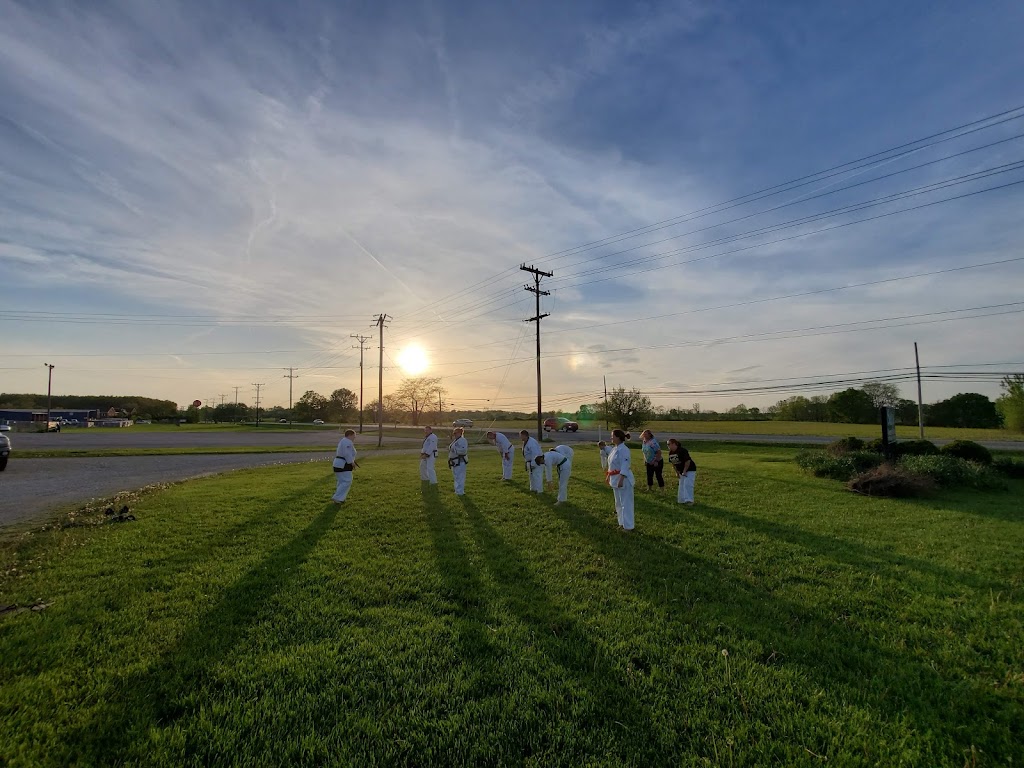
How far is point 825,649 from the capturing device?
4500mm

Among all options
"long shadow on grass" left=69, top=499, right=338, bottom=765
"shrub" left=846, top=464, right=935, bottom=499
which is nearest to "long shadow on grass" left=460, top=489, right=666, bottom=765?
"long shadow on grass" left=69, top=499, right=338, bottom=765

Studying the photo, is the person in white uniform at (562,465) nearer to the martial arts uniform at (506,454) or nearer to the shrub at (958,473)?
the martial arts uniform at (506,454)

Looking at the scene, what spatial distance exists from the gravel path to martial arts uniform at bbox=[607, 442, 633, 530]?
1280 cm

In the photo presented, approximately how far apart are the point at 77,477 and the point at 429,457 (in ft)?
44.1

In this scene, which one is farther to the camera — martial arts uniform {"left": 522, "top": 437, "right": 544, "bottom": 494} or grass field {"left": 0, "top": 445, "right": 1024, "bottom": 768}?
martial arts uniform {"left": 522, "top": 437, "right": 544, "bottom": 494}

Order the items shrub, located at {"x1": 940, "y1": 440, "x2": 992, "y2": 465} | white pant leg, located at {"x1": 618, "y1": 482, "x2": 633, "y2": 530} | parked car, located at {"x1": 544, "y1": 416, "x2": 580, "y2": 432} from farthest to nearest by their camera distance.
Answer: parked car, located at {"x1": 544, "y1": 416, "x2": 580, "y2": 432} → shrub, located at {"x1": 940, "y1": 440, "x2": 992, "y2": 465} → white pant leg, located at {"x1": 618, "y1": 482, "x2": 633, "y2": 530}

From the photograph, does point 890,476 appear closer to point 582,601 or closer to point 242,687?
point 582,601

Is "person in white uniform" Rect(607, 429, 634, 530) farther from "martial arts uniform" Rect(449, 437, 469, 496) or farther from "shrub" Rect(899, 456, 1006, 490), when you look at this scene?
"shrub" Rect(899, 456, 1006, 490)

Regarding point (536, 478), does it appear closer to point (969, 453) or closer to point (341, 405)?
point (969, 453)

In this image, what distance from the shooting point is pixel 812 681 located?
3955 millimetres

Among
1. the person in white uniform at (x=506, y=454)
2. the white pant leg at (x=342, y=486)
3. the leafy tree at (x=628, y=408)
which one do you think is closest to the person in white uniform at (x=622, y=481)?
the white pant leg at (x=342, y=486)

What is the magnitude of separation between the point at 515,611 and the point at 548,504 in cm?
685

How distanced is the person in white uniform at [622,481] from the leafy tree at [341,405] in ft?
360

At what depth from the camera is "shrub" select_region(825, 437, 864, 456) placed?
803 inches
